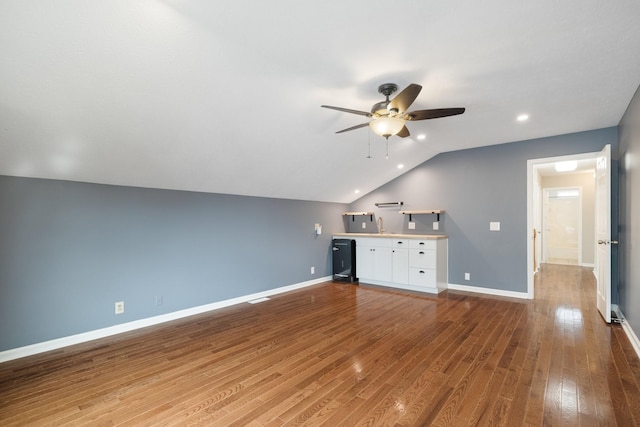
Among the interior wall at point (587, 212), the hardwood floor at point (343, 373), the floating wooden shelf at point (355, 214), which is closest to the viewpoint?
the hardwood floor at point (343, 373)

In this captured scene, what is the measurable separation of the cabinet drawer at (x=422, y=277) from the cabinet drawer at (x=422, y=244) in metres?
0.37

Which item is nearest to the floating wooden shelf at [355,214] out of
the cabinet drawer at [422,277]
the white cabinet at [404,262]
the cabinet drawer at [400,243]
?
the white cabinet at [404,262]

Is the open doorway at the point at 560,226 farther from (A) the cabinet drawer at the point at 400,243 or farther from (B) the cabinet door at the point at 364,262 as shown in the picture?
(B) the cabinet door at the point at 364,262

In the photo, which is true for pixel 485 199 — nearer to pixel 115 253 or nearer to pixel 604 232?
pixel 604 232

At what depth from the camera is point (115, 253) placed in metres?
3.31

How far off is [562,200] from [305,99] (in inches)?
359

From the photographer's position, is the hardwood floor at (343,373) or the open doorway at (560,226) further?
the open doorway at (560,226)

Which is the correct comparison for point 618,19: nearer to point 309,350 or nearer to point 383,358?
point 383,358

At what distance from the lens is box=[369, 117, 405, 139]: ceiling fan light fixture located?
8.65 ft

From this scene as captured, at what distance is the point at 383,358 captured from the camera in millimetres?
2621

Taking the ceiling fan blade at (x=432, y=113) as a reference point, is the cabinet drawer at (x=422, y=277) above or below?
below

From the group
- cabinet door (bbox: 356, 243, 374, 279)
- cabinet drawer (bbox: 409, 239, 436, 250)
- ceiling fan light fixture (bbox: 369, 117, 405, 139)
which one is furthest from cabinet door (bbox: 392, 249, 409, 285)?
ceiling fan light fixture (bbox: 369, 117, 405, 139)

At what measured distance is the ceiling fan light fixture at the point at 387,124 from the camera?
→ 2637mm

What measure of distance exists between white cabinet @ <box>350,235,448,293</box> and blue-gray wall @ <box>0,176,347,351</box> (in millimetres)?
1766
